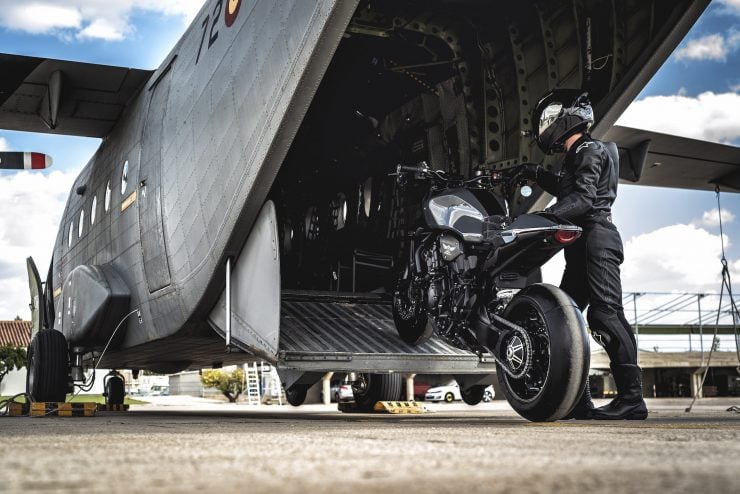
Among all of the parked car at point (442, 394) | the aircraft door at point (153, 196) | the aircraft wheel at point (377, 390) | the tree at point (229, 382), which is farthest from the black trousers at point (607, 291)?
the tree at point (229, 382)

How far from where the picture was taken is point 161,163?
22.6ft

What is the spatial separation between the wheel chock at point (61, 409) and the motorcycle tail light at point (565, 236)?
16.7 feet

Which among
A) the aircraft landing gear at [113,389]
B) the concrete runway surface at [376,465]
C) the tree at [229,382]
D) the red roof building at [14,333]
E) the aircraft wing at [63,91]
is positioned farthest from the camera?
the red roof building at [14,333]

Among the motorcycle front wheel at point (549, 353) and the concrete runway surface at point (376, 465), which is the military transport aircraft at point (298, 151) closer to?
the motorcycle front wheel at point (549, 353)

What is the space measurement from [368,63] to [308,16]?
2492 mm

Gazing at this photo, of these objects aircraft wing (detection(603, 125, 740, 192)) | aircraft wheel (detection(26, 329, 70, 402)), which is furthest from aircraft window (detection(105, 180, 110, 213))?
aircraft wing (detection(603, 125, 740, 192))

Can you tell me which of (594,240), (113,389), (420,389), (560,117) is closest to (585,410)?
(594,240)

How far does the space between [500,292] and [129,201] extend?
415 cm

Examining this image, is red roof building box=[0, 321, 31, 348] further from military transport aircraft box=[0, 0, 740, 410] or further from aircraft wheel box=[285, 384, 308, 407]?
aircraft wheel box=[285, 384, 308, 407]

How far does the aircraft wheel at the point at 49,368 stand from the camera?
26.6 ft

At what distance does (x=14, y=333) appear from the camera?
67.2 m

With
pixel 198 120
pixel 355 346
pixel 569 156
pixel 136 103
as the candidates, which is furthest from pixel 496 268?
pixel 136 103

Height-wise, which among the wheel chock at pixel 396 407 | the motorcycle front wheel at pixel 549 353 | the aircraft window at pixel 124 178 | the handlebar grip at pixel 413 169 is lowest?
the wheel chock at pixel 396 407

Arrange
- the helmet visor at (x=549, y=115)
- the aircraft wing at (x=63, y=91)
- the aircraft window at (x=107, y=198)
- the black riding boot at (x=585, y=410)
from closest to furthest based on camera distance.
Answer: the black riding boot at (x=585, y=410), the helmet visor at (x=549, y=115), the aircraft wing at (x=63, y=91), the aircraft window at (x=107, y=198)
